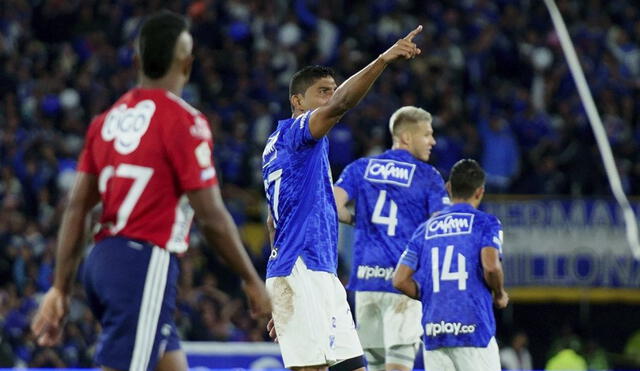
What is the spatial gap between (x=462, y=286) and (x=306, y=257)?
49.8 inches

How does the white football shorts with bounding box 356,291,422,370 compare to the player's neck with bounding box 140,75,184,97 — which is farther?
the white football shorts with bounding box 356,291,422,370

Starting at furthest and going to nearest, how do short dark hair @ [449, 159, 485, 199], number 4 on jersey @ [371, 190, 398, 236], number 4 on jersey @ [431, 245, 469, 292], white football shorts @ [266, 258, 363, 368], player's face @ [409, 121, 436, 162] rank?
player's face @ [409, 121, 436, 162]
number 4 on jersey @ [371, 190, 398, 236]
short dark hair @ [449, 159, 485, 199]
number 4 on jersey @ [431, 245, 469, 292]
white football shorts @ [266, 258, 363, 368]

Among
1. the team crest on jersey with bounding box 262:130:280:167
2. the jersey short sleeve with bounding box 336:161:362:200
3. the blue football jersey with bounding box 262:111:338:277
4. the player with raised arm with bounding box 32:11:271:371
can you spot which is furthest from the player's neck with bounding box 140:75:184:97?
the jersey short sleeve with bounding box 336:161:362:200

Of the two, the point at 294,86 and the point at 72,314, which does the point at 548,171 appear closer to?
the point at 72,314

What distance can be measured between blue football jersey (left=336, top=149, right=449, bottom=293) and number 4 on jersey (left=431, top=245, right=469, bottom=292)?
132 cm

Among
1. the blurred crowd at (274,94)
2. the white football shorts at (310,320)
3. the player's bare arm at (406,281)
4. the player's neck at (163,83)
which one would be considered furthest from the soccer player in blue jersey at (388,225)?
the blurred crowd at (274,94)

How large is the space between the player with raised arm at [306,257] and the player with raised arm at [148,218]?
2.10 metres

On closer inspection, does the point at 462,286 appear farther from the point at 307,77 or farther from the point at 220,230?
the point at 220,230

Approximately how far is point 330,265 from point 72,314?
9377 mm

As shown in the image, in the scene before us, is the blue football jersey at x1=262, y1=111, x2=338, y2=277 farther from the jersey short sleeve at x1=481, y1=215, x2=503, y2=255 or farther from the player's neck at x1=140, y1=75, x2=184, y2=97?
the player's neck at x1=140, y1=75, x2=184, y2=97

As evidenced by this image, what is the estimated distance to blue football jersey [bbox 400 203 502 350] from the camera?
28.5ft

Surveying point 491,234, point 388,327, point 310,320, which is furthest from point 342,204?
point 310,320

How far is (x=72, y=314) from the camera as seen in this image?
16.8 metres

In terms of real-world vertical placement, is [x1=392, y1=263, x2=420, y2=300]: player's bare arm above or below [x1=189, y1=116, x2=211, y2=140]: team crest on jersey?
below
